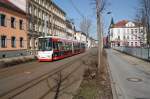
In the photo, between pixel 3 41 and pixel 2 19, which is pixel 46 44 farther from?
pixel 2 19

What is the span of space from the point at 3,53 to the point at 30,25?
46.8 ft

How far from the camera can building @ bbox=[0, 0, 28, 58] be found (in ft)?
114

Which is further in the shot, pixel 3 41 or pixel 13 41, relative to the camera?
pixel 13 41

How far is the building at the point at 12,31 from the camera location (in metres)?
34.7

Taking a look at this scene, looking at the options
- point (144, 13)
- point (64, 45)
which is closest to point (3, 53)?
point (64, 45)

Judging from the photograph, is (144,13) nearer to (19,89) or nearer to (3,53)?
(3,53)

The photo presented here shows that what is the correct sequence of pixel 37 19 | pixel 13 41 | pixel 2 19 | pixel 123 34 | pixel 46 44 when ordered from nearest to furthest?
pixel 46 44
pixel 2 19
pixel 13 41
pixel 37 19
pixel 123 34

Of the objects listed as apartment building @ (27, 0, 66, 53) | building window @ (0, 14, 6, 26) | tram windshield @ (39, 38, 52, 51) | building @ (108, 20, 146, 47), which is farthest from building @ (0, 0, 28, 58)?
building @ (108, 20, 146, 47)

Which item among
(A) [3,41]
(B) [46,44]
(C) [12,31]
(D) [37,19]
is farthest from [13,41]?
(D) [37,19]

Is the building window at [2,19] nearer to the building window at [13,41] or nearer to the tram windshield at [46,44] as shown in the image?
the building window at [13,41]

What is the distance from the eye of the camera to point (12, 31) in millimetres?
37625

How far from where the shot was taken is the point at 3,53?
34.0 meters

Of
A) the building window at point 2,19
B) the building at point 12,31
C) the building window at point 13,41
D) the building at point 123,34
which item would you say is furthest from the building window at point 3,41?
the building at point 123,34

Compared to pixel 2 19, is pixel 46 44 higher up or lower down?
lower down
